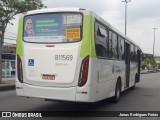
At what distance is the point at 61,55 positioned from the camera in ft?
32.0

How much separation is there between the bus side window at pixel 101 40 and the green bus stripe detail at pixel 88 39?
441 millimetres

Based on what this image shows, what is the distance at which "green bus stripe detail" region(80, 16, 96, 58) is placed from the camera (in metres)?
9.60

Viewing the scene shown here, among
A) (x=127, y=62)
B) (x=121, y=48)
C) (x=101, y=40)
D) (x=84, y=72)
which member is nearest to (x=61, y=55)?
(x=84, y=72)

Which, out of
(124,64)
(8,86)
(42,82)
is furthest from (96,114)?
(8,86)

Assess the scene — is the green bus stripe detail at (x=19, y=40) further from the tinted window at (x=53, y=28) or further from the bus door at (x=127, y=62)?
the bus door at (x=127, y=62)

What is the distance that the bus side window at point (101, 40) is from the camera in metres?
10.2

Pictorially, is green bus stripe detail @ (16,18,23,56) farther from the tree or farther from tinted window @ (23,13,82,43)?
the tree

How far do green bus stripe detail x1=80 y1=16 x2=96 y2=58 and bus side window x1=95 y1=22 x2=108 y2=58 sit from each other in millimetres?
441

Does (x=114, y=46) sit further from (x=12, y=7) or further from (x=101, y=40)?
(x=12, y=7)

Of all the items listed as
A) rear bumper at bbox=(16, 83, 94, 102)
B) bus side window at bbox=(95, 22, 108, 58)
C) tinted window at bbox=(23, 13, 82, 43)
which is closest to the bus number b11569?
tinted window at bbox=(23, 13, 82, 43)

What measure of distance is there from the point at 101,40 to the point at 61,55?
160cm

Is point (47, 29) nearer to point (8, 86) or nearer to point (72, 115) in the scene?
point (72, 115)

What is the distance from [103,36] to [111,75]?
178 cm

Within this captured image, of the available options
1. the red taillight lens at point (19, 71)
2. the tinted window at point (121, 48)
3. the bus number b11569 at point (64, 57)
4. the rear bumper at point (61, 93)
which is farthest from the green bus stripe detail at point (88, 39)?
the tinted window at point (121, 48)
